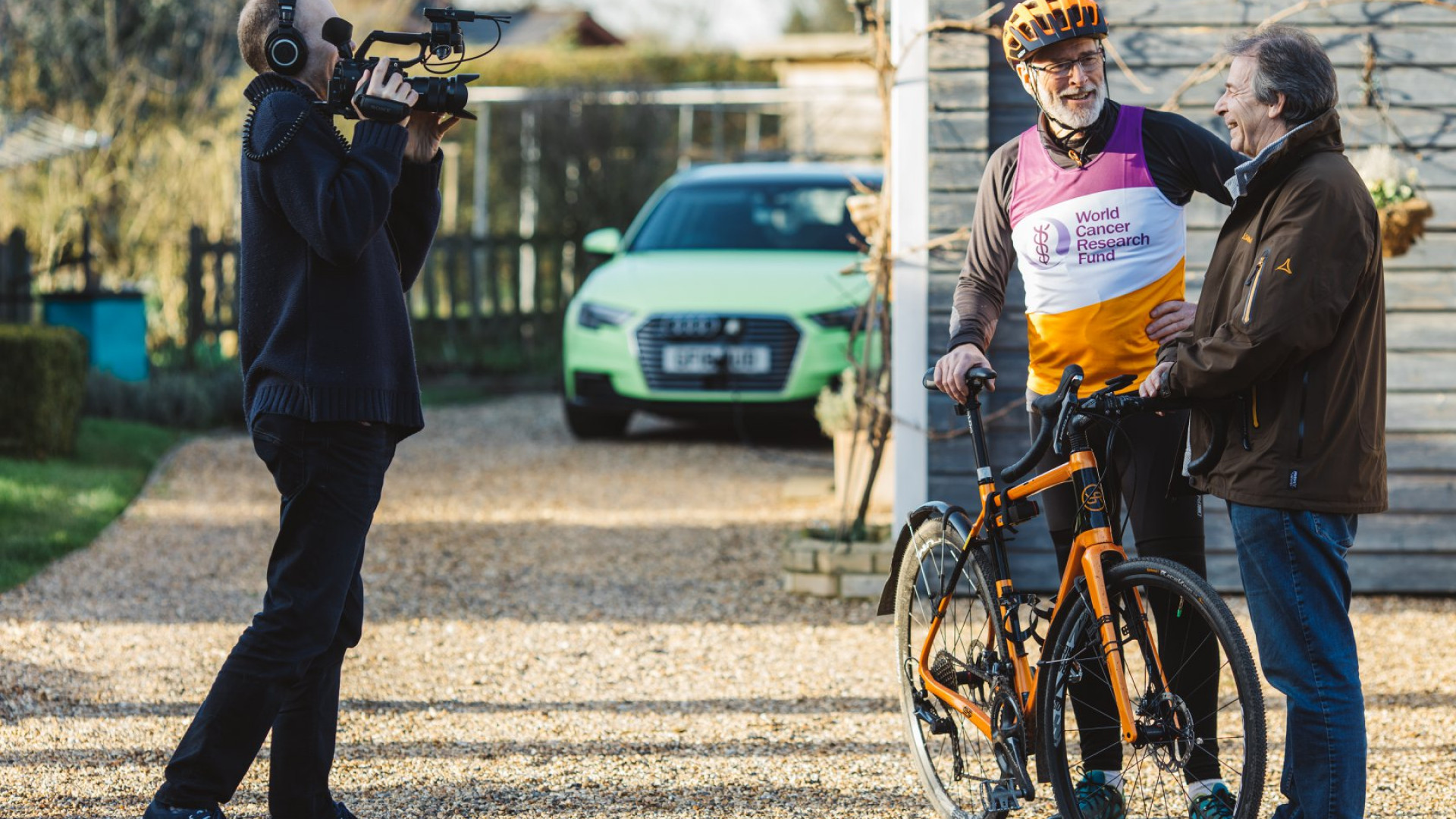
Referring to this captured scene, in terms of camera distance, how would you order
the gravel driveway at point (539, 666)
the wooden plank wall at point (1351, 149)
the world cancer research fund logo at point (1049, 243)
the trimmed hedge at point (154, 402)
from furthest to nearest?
1. the trimmed hedge at point (154, 402)
2. the wooden plank wall at point (1351, 149)
3. the gravel driveway at point (539, 666)
4. the world cancer research fund logo at point (1049, 243)

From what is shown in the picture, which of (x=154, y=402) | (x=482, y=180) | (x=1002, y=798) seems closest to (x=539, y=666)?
(x=1002, y=798)

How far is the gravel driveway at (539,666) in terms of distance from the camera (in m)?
3.88

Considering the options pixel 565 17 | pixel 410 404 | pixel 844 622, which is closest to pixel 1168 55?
pixel 844 622

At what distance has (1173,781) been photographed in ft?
11.1

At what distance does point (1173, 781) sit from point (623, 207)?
40.9 feet

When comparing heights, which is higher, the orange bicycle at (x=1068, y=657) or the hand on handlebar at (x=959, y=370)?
the hand on handlebar at (x=959, y=370)

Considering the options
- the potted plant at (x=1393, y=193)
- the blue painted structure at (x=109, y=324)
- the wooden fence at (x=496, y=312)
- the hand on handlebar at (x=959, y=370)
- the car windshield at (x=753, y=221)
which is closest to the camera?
the hand on handlebar at (x=959, y=370)

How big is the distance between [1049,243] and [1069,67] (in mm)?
383

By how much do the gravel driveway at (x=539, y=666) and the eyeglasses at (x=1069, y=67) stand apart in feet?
5.58

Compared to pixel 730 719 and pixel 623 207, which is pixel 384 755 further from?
pixel 623 207

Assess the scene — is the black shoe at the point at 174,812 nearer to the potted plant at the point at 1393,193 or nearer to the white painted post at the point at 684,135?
the potted plant at the point at 1393,193

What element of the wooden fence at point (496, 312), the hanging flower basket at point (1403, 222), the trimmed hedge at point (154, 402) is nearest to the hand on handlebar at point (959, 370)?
the hanging flower basket at point (1403, 222)

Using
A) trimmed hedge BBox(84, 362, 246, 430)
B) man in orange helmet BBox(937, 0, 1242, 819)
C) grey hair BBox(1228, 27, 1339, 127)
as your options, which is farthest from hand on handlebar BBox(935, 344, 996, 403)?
trimmed hedge BBox(84, 362, 246, 430)

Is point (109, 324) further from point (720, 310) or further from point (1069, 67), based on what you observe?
point (1069, 67)
